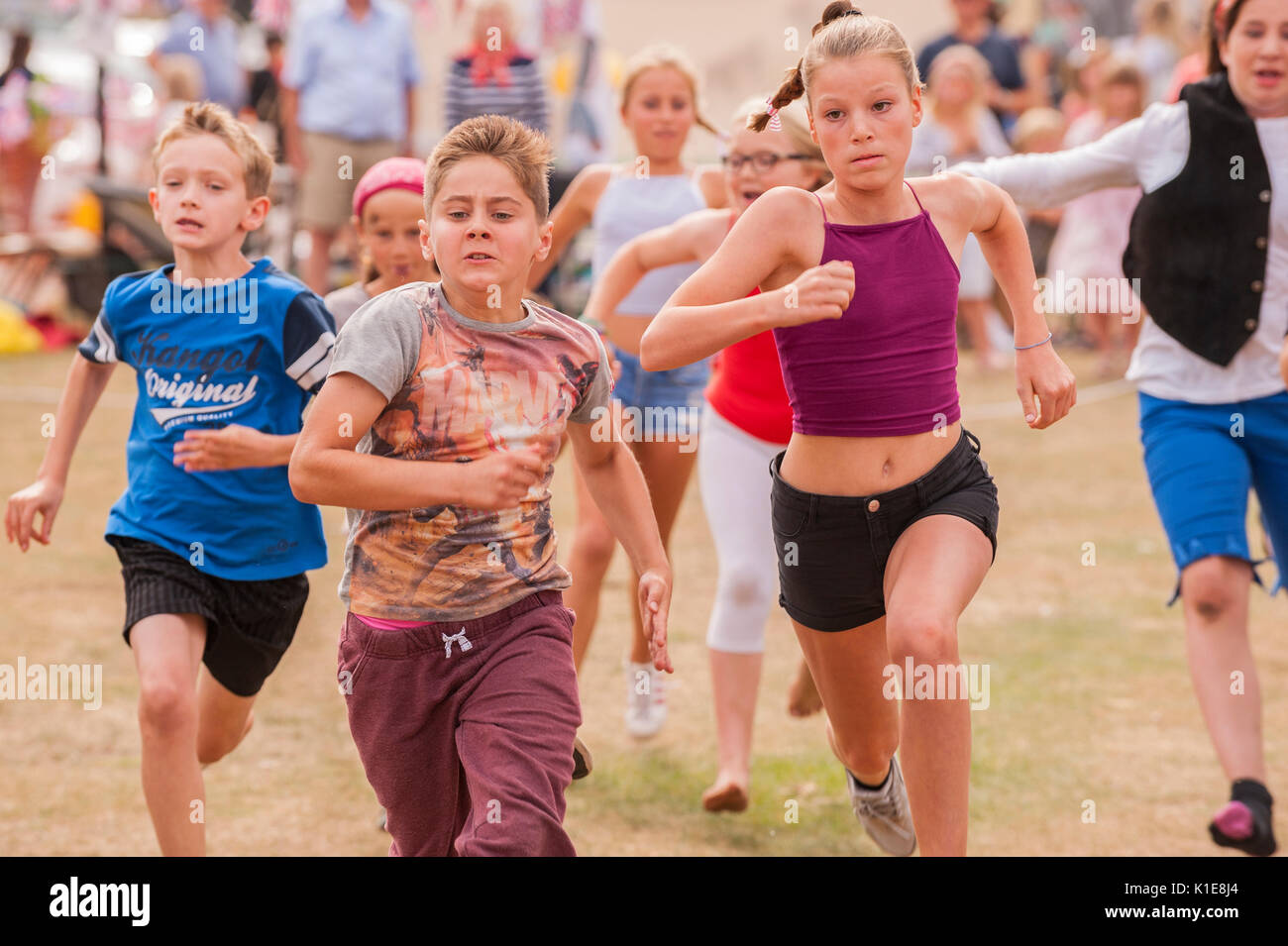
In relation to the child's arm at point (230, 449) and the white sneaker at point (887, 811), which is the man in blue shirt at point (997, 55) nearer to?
the white sneaker at point (887, 811)

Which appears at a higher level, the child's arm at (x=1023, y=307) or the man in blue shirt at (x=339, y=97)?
the man in blue shirt at (x=339, y=97)

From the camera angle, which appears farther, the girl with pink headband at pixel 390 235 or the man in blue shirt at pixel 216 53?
the man in blue shirt at pixel 216 53

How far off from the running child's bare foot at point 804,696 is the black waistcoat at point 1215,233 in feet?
5.67

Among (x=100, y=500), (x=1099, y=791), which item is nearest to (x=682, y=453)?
(x=1099, y=791)

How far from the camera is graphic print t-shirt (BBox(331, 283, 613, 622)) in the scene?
3129 millimetres

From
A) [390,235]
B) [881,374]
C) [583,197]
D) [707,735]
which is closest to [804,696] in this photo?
[707,735]

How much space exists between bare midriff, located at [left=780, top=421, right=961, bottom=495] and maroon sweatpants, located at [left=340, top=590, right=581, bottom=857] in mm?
711

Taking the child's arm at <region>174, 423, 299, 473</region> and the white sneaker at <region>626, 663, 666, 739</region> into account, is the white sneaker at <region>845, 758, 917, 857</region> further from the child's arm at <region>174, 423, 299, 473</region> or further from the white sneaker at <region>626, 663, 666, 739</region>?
the child's arm at <region>174, 423, 299, 473</region>

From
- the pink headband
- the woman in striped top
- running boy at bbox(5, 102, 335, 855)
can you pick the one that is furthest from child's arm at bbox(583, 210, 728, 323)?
the woman in striped top

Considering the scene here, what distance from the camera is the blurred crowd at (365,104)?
427 inches

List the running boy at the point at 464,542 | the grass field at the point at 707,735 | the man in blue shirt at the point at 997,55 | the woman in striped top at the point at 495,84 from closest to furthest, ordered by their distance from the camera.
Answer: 1. the running boy at the point at 464,542
2. the grass field at the point at 707,735
3. the woman in striped top at the point at 495,84
4. the man in blue shirt at the point at 997,55

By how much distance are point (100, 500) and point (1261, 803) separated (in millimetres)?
6557

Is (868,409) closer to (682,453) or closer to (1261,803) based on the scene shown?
(1261,803)

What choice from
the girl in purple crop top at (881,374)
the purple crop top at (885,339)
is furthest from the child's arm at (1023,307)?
the purple crop top at (885,339)
